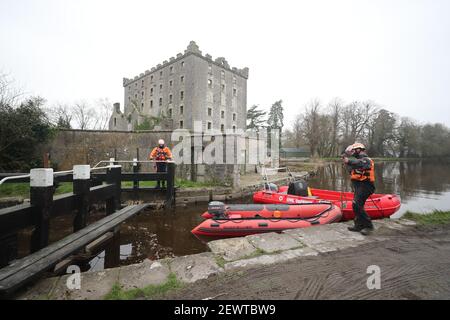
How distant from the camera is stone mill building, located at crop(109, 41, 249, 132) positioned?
28578 mm

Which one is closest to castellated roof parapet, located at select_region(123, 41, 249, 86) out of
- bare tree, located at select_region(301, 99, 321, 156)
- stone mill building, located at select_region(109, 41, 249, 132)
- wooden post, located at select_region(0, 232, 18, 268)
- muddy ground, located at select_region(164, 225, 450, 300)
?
stone mill building, located at select_region(109, 41, 249, 132)

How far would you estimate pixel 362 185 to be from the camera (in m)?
4.14

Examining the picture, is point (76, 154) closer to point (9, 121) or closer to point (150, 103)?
point (9, 121)

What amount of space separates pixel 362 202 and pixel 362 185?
1.05ft

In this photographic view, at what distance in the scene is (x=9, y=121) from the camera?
384 inches

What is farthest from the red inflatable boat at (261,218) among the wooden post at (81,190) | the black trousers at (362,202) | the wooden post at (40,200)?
the wooden post at (40,200)

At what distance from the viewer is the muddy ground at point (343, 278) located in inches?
81.8

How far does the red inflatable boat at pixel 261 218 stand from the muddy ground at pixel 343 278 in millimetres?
2009

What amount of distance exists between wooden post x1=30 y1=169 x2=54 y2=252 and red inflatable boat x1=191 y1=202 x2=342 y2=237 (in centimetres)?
301

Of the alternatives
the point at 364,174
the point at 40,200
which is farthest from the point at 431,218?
the point at 40,200

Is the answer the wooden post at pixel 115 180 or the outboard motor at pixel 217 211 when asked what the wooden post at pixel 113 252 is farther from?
the outboard motor at pixel 217 211

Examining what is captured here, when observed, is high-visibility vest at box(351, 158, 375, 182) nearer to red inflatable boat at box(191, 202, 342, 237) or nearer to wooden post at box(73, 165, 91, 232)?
red inflatable boat at box(191, 202, 342, 237)

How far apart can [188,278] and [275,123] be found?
2301 inches

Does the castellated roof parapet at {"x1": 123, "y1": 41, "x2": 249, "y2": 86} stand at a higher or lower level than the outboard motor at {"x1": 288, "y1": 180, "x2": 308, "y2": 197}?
higher
